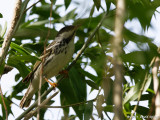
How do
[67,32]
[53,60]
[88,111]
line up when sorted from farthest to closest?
[67,32] → [53,60] → [88,111]

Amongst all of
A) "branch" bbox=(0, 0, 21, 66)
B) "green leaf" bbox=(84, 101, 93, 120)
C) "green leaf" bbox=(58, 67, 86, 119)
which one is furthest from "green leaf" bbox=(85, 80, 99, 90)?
"branch" bbox=(0, 0, 21, 66)

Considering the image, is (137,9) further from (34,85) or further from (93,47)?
(34,85)

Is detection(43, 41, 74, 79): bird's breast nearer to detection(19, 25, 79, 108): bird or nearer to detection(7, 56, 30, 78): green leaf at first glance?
detection(19, 25, 79, 108): bird

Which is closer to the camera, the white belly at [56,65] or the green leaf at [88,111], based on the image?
the green leaf at [88,111]

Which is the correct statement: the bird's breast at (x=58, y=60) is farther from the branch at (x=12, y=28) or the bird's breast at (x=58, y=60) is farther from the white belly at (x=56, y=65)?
the branch at (x=12, y=28)

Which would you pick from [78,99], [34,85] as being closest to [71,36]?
[34,85]

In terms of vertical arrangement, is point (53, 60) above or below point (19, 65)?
above

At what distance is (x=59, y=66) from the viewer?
10.5 ft

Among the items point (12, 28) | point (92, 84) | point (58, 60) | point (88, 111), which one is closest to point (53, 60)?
point (58, 60)

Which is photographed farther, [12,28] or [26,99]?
[26,99]

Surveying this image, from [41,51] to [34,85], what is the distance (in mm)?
444

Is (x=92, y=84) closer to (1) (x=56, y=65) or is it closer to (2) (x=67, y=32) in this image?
(1) (x=56, y=65)

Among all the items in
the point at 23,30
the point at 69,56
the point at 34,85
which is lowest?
the point at 34,85

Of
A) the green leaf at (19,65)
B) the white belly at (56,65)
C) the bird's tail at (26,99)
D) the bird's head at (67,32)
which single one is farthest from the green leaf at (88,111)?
the bird's head at (67,32)
